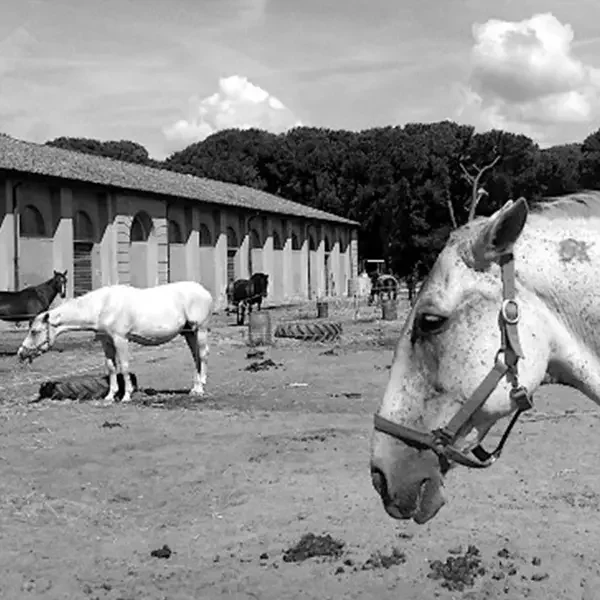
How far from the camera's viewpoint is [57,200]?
29.3 m

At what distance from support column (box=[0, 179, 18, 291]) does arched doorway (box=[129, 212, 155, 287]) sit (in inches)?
267

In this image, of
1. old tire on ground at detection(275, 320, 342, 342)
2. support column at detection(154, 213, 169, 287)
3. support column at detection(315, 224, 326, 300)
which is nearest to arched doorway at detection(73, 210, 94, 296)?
support column at detection(154, 213, 169, 287)

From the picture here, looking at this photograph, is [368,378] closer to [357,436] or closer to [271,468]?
[357,436]

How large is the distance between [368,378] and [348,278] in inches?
1680

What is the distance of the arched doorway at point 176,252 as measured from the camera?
120ft

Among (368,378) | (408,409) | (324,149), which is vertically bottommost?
(368,378)

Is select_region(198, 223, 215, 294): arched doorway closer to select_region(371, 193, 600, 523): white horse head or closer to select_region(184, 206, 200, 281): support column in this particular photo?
select_region(184, 206, 200, 281): support column

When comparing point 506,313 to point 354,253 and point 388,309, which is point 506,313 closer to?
point 388,309

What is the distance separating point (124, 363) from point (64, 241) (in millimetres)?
16986

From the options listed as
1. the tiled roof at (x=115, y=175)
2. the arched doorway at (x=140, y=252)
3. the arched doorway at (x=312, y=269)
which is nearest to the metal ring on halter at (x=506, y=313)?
the tiled roof at (x=115, y=175)

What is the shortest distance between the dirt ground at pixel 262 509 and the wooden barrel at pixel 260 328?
371 inches

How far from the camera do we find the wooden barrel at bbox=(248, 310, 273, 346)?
22.5 metres

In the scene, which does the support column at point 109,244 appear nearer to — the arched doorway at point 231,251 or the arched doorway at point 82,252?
the arched doorway at point 82,252

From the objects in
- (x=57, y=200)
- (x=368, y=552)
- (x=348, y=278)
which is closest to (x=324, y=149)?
(x=348, y=278)
